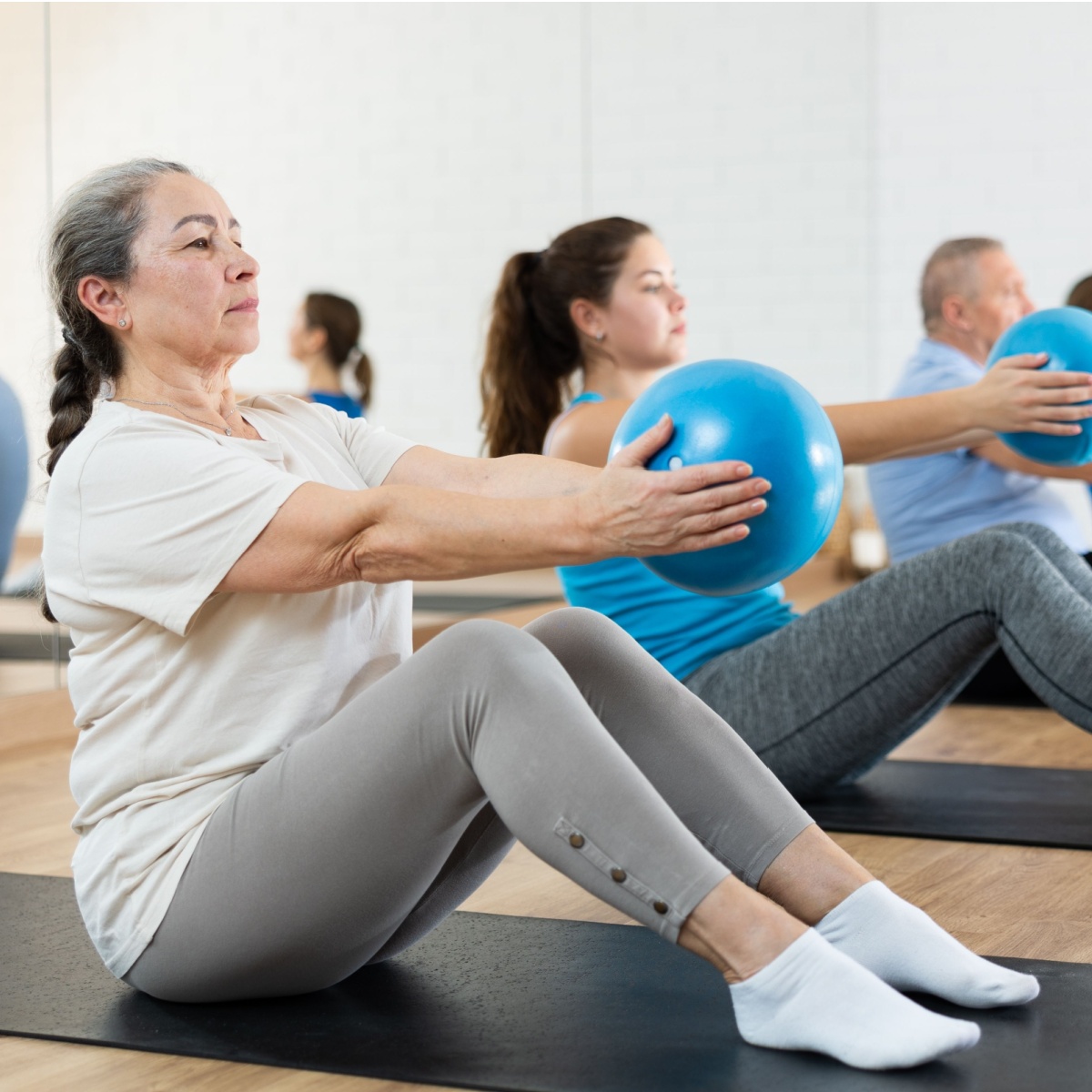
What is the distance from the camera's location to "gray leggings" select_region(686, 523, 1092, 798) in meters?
2.28

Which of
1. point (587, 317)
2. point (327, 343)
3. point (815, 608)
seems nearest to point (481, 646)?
point (815, 608)

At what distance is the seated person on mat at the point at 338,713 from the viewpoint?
4.51ft

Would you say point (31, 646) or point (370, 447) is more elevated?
point (370, 447)

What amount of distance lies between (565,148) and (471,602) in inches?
62.5

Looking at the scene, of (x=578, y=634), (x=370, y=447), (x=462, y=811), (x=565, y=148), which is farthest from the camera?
(x=565, y=148)

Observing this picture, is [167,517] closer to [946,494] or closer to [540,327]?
[540,327]

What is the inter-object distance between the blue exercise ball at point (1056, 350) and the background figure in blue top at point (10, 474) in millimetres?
2100

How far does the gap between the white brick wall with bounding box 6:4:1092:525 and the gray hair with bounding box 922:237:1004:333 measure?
3.63ft

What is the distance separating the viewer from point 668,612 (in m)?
2.54

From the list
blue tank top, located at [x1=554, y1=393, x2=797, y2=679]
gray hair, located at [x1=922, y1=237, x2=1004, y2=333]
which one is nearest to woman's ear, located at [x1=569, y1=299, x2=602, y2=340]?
blue tank top, located at [x1=554, y1=393, x2=797, y2=679]

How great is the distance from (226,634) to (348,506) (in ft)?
0.70

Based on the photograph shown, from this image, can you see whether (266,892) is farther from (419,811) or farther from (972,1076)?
(972,1076)

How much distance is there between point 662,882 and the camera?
1.35m

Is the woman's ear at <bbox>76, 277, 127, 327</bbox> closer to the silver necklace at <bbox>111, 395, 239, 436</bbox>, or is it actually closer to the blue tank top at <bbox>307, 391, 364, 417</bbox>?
the silver necklace at <bbox>111, 395, 239, 436</bbox>
